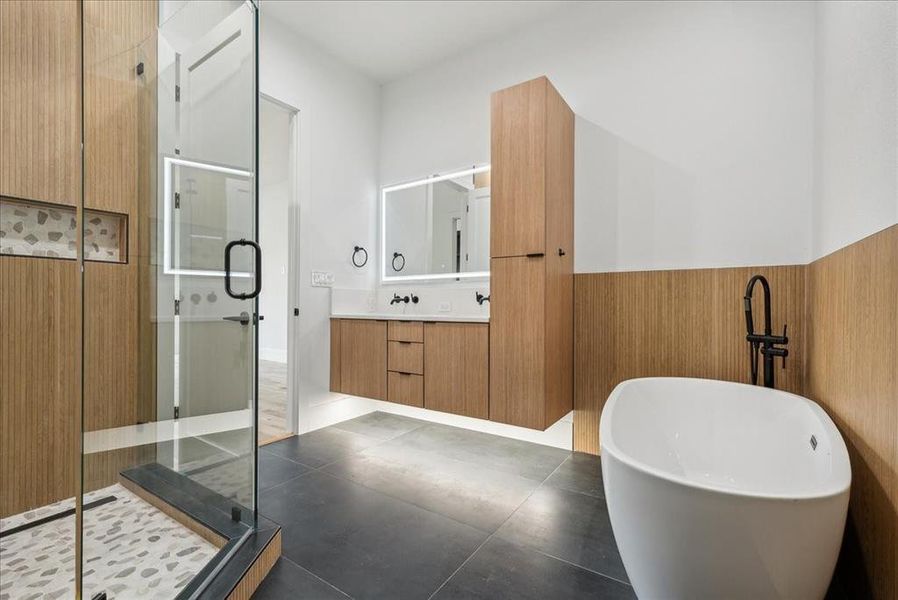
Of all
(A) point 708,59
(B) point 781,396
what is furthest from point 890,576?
(A) point 708,59

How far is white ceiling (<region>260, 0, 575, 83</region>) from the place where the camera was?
8.99ft

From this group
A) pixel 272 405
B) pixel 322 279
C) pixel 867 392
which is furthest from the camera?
pixel 272 405

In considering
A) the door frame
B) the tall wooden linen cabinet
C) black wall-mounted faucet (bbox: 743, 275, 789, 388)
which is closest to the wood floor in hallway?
the door frame

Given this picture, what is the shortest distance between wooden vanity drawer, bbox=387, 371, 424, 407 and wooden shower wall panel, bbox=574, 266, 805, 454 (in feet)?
3.45

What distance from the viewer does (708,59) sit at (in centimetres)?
229

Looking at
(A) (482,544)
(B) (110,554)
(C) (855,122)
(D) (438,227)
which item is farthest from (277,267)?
(C) (855,122)

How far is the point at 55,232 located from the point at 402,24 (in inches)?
99.6

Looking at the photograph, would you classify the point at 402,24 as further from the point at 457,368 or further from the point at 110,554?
the point at 110,554

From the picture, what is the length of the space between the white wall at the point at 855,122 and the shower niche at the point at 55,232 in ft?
9.59

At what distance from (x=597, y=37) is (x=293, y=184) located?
2.36m

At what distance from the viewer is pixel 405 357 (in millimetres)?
2801

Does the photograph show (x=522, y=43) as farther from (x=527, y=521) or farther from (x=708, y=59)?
(x=527, y=521)

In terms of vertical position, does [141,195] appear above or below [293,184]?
below

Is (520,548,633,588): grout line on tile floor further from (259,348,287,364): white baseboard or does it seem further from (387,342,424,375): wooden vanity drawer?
(259,348,287,364): white baseboard
